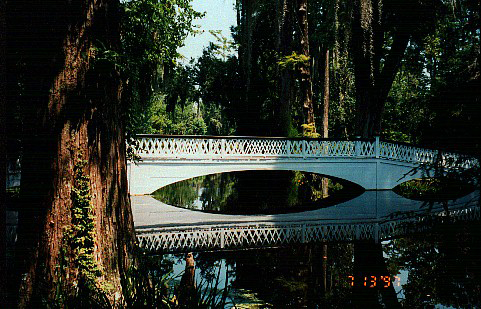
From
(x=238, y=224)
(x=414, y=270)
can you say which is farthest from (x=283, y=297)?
(x=238, y=224)

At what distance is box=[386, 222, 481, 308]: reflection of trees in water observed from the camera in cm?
329

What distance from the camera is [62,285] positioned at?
3982 millimetres

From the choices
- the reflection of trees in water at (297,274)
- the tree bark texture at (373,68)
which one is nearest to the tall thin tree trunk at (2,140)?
the reflection of trees in water at (297,274)

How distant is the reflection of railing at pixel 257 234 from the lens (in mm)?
8664

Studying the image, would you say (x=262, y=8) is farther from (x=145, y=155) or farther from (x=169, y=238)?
(x=169, y=238)

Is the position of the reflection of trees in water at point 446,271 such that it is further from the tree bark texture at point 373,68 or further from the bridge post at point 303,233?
the tree bark texture at point 373,68

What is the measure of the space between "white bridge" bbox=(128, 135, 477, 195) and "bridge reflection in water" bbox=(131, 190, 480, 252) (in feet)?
9.86

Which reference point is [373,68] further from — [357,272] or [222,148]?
[357,272]

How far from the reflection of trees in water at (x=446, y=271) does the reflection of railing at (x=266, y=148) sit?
10313mm

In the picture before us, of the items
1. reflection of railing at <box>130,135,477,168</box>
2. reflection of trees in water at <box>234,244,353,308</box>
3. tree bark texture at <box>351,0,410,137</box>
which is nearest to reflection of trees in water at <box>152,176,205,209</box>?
reflection of railing at <box>130,135,477,168</box>

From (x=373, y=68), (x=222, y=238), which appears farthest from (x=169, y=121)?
(x=222, y=238)

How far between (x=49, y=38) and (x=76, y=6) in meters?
0.44

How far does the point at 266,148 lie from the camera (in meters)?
18.6

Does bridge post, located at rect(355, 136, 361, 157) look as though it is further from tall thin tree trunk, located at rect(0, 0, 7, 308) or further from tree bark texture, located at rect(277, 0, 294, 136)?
tall thin tree trunk, located at rect(0, 0, 7, 308)
